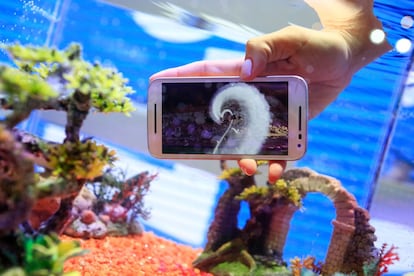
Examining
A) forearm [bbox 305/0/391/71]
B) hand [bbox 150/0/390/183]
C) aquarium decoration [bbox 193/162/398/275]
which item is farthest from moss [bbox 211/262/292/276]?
forearm [bbox 305/0/391/71]

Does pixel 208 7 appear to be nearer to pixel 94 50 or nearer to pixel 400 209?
pixel 94 50

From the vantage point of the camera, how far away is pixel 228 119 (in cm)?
97

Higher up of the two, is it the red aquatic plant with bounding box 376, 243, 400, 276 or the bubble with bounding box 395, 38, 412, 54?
the bubble with bounding box 395, 38, 412, 54

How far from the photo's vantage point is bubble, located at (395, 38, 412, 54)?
131 centimetres

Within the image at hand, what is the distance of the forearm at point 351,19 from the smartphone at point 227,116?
37 cm

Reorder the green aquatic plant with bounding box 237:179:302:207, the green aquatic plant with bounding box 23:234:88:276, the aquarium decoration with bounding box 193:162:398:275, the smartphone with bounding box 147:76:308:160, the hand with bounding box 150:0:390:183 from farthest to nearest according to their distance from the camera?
the green aquatic plant with bounding box 237:179:302:207 < the aquarium decoration with bounding box 193:162:398:275 < the hand with bounding box 150:0:390:183 < the smartphone with bounding box 147:76:308:160 < the green aquatic plant with bounding box 23:234:88:276

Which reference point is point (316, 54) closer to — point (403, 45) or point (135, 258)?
point (403, 45)

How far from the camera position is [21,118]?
70cm

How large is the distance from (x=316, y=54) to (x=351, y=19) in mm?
161

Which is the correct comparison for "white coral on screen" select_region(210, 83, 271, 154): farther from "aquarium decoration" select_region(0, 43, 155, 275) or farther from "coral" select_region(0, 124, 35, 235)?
"coral" select_region(0, 124, 35, 235)

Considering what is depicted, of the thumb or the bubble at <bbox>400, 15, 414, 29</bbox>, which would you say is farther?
the bubble at <bbox>400, 15, 414, 29</bbox>

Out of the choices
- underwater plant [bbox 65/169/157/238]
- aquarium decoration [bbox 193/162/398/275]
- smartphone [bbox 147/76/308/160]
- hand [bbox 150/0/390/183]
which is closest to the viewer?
smartphone [bbox 147/76/308/160]

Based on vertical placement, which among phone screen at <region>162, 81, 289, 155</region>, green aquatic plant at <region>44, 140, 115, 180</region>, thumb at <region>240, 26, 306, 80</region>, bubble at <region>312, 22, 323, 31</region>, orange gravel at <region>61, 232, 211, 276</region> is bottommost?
orange gravel at <region>61, 232, 211, 276</region>

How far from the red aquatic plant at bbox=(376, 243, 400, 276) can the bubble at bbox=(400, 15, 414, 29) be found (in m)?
0.67
